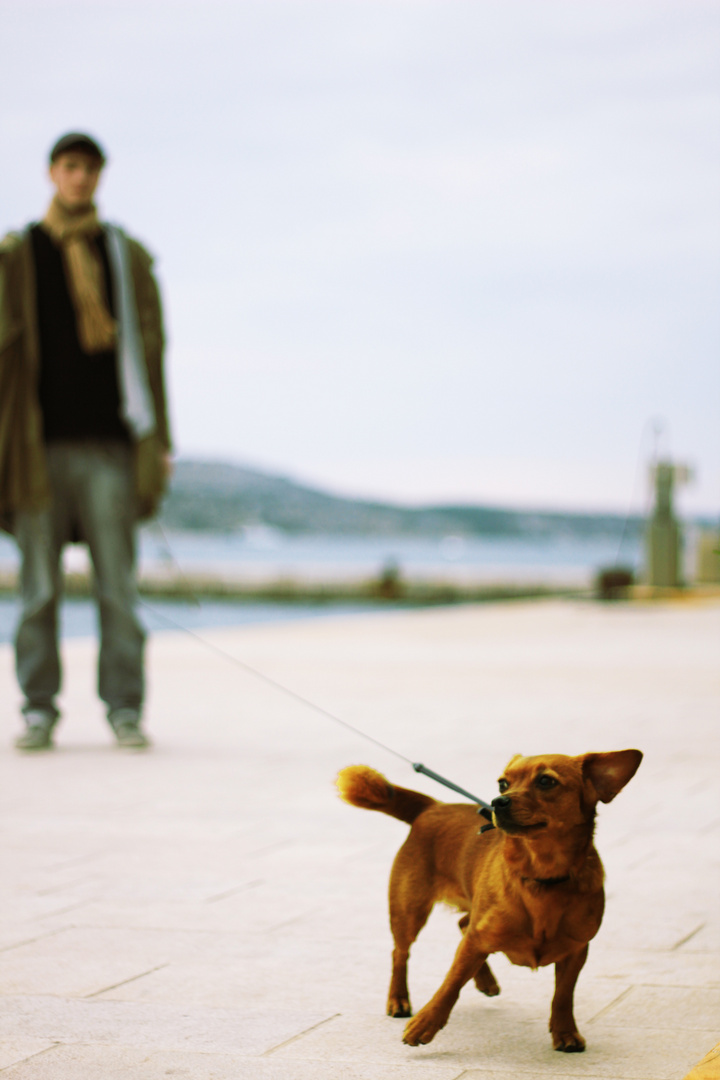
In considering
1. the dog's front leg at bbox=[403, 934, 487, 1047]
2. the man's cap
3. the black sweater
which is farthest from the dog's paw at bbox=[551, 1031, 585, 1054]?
the man's cap

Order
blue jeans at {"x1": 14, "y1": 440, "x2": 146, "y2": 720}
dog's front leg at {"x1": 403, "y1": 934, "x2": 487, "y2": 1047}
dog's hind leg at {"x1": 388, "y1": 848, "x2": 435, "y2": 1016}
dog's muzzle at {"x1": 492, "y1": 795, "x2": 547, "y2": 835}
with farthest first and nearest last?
blue jeans at {"x1": 14, "y1": 440, "x2": 146, "y2": 720} → dog's hind leg at {"x1": 388, "y1": 848, "x2": 435, "y2": 1016} → dog's front leg at {"x1": 403, "y1": 934, "x2": 487, "y2": 1047} → dog's muzzle at {"x1": 492, "y1": 795, "x2": 547, "y2": 835}

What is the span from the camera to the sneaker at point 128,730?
5.65 meters

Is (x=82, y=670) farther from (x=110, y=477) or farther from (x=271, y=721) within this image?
(x=110, y=477)

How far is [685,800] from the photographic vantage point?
4598mm

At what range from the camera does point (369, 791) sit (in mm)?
2500

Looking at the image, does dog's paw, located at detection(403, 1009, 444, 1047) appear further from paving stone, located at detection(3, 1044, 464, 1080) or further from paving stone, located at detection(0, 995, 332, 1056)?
paving stone, located at detection(0, 995, 332, 1056)

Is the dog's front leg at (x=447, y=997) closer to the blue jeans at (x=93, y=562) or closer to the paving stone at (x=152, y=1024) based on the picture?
the paving stone at (x=152, y=1024)

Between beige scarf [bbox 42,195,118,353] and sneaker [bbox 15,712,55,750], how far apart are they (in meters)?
1.49

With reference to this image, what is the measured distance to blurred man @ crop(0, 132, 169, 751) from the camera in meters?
5.56

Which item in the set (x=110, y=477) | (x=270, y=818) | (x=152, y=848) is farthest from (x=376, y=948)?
(x=110, y=477)

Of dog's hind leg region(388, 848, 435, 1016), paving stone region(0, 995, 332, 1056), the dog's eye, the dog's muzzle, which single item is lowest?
paving stone region(0, 995, 332, 1056)

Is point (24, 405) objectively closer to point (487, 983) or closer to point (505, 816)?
point (487, 983)

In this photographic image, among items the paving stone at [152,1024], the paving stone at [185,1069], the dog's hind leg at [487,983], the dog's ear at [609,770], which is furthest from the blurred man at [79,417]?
the dog's ear at [609,770]

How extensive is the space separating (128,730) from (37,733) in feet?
1.18
